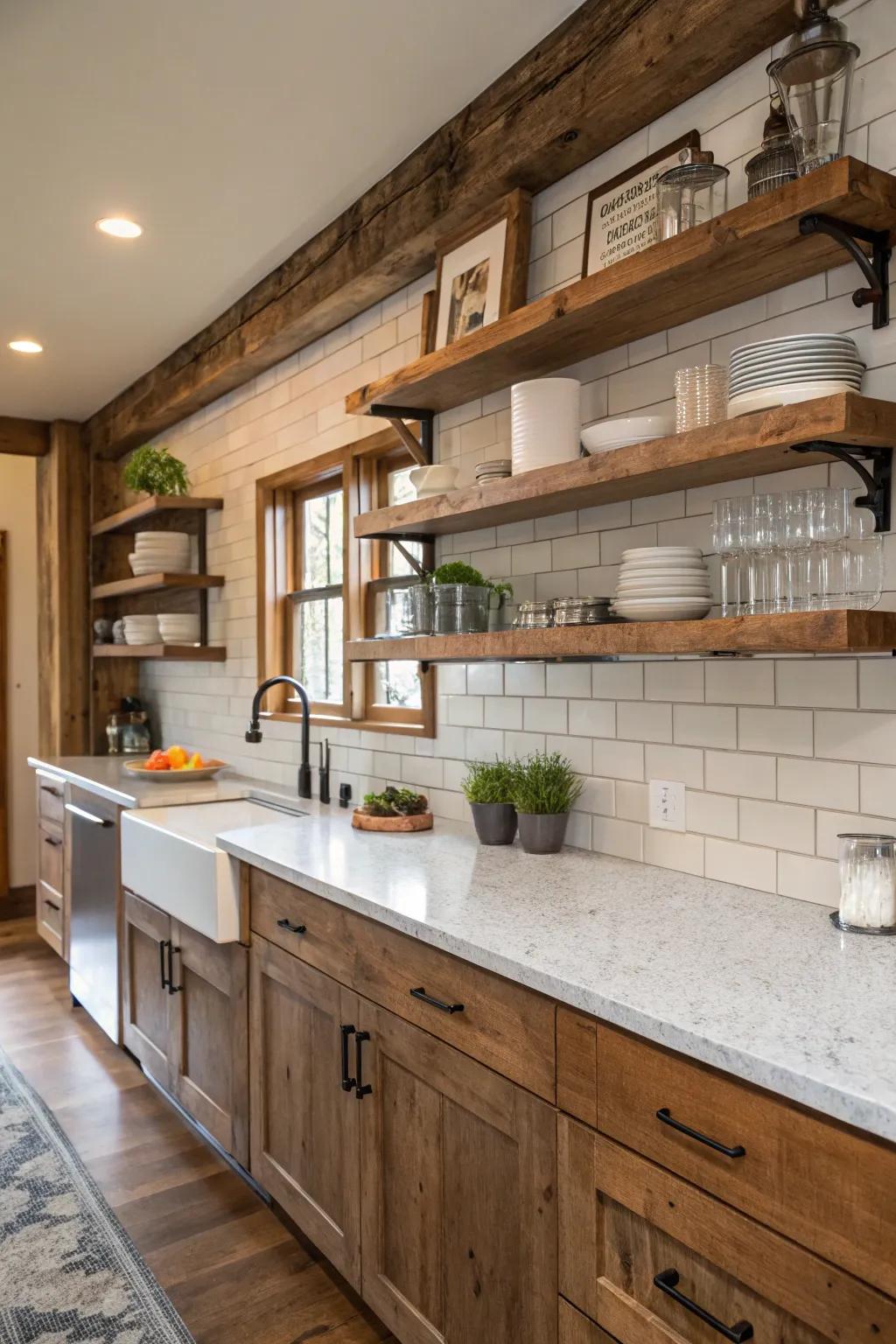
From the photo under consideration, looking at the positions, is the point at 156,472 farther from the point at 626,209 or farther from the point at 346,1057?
the point at 346,1057

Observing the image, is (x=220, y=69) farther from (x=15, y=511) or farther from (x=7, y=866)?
(x=7, y=866)

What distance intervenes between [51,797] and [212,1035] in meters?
2.21

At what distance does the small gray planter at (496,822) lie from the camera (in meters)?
2.41

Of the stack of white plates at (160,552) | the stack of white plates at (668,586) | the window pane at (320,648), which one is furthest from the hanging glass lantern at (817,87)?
the stack of white plates at (160,552)

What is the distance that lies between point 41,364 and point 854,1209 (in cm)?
470

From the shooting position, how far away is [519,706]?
8.56ft

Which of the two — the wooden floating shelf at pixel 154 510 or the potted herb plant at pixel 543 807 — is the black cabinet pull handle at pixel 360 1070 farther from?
the wooden floating shelf at pixel 154 510

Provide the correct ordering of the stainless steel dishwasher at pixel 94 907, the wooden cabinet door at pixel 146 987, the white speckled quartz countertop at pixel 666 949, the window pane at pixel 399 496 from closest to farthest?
the white speckled quartz countertop at pixel 666 949
the wooden cabinet door at pixel 146 987
the window pane at pixel 399 496
the stainless steel dishwasher at pixel 94 907

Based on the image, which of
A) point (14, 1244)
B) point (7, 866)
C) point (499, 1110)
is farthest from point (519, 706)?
point (7, 866)

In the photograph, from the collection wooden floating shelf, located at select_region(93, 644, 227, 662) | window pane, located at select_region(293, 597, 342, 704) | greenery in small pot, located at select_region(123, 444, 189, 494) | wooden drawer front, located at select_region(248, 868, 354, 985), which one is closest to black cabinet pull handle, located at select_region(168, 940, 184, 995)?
wooden drawer front, located at select_region(248, 868, 354, 985)

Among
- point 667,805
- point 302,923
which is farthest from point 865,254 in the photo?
point 302,923

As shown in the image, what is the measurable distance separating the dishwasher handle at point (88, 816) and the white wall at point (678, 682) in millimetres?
944

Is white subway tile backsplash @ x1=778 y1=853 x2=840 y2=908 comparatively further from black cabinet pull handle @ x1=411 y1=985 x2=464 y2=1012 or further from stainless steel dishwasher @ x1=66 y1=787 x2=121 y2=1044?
stainless steel dishwasher @ x1=66 y1=787 x2=121 y2=1044

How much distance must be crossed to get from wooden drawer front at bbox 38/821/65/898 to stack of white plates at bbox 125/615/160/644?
94cm
